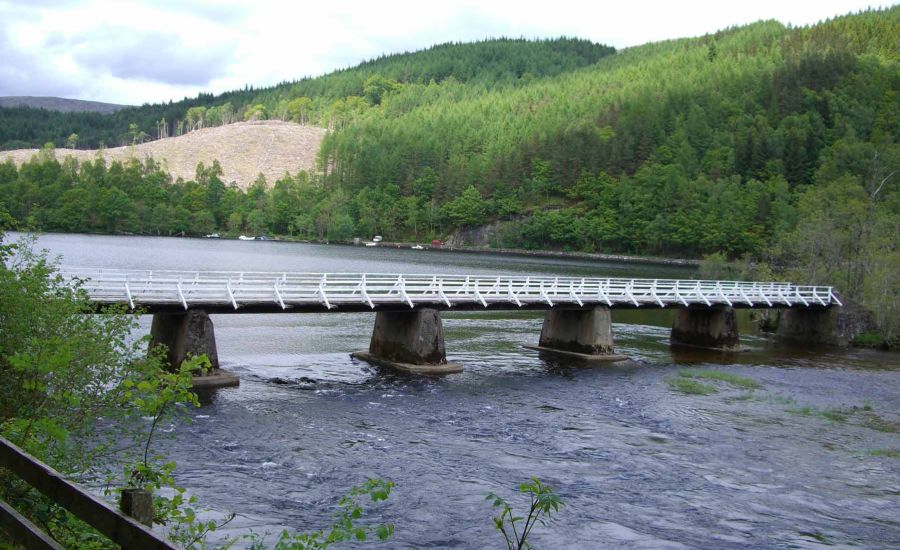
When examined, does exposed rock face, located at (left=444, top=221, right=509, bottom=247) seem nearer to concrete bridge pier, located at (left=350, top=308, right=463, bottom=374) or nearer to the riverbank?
the riverbank

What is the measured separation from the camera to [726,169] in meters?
162

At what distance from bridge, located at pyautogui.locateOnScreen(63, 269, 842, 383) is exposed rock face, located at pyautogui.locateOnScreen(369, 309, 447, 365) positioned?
0.15ft

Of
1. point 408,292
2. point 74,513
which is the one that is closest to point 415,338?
point 408,292

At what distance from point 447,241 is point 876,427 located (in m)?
159

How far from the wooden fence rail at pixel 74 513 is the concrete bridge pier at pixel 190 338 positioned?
25432 millimetres

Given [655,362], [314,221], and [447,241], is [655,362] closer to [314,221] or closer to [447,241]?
[447,241]

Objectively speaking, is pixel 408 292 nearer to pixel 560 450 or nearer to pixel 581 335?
pixel 581 335

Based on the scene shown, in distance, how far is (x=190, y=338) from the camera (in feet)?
97.2

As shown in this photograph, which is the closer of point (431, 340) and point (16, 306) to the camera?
point (16, 306)

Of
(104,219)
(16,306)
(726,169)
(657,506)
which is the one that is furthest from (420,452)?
(104,219)

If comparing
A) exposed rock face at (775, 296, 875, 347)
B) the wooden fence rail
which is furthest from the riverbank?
the wooden fence rail

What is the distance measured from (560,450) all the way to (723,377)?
17964 millimetres

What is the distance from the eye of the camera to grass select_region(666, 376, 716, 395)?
34594 millimetres

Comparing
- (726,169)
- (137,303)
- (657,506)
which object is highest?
(726,169)
